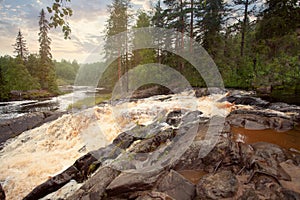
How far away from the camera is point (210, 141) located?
4.76m

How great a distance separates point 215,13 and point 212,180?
77.4 ft

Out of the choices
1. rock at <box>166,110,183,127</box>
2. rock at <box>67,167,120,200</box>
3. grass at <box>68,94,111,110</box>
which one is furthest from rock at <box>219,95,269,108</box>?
grass at <box>68,94,111,110</box>

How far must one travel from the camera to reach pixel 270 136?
5.53 m

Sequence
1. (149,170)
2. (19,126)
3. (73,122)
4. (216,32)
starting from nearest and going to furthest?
1. (149,170)
2. (73,122)
3. (19,126)
4. (216,32)

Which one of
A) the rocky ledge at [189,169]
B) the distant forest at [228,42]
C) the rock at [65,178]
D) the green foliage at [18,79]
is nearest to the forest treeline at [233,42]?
the distant forest at [228,42]

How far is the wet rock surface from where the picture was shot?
9.60 m

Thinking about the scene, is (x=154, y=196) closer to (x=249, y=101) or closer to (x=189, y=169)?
(x=189, y=169)

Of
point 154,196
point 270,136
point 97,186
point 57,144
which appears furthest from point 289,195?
point 57,144

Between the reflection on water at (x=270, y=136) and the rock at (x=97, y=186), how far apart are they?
13.6 ft

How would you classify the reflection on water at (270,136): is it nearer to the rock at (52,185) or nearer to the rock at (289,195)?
the rock at (289,195)

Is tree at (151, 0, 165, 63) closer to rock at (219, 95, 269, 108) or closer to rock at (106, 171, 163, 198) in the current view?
rock at (219, 95, 269, 108)

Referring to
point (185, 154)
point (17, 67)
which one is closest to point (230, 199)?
point (185, 154)

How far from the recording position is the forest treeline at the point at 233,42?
1518 centimetres

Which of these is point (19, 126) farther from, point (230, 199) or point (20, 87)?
point (20, 87)
